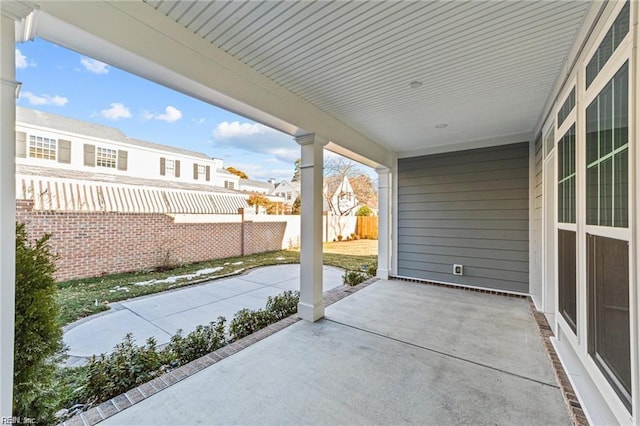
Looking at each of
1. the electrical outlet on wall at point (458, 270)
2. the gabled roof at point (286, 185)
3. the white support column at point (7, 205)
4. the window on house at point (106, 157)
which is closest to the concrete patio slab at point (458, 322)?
the electrical outlet on wall at point (458, 270)

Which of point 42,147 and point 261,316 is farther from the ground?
point 42,147

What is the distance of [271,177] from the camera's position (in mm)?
29016


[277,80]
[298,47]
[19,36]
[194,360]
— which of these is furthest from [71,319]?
[298,47]

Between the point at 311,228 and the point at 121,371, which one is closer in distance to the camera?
the point at 121,371

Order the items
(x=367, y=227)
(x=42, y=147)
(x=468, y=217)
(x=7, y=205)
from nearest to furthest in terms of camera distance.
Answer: (x=7, y=205) < (x=468, y=217) < (x=42, y=147) < (x=367, y=227)

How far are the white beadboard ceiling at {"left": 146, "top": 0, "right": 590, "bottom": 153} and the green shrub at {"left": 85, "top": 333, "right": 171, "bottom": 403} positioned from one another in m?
2.83

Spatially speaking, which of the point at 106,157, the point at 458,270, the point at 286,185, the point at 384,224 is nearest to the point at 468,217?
the point at 458,270

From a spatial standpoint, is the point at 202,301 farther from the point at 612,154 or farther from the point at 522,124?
the point at 522,124

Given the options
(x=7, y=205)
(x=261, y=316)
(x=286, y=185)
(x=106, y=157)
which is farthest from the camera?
(x=286, y=185)

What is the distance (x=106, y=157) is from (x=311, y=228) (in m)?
12.8

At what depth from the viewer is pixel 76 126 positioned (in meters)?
11.7

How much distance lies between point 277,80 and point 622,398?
356 cm

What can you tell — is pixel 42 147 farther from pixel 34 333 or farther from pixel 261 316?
pixel 34 333

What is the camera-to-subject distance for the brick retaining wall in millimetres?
5812
